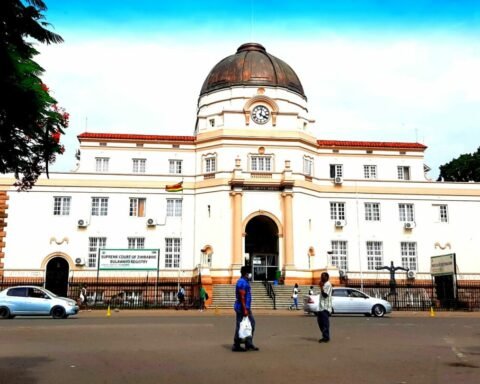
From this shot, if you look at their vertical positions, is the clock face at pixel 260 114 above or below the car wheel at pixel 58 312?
above

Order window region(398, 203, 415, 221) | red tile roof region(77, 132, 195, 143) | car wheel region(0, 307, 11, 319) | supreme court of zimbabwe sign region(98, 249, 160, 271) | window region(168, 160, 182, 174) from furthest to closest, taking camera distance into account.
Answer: window region(168, 160, 182, 174) → red tile roof region(77, 132, 195, 143) → window region(398, 203, 415, 221) → supreme court of zimbabwe sign region(98, 249, 160, 271) → car wheel region(0, 307, 11, 319)

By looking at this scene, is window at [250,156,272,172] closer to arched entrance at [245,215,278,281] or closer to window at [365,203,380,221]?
arched entrance at [245,215,278,281]

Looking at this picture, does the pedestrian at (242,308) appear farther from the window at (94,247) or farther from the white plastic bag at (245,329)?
the window at (94,247)

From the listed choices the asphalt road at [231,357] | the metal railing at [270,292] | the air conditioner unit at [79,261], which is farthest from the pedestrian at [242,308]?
the air conditioner unit at [79,261]

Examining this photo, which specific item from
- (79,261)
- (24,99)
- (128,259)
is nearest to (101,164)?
(79,261)

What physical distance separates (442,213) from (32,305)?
31.9 meters

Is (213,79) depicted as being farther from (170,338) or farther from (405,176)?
(170,338)

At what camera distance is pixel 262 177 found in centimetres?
4156

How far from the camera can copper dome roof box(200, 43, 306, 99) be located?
44.8m

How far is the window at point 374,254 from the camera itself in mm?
42594

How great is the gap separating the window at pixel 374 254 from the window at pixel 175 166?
15.9 metres

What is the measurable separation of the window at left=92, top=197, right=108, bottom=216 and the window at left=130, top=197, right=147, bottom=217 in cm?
191

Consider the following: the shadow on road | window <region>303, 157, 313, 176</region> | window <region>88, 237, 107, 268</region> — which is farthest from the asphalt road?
window <region>303, 157, 313, 176</region>

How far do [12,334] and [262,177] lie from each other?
27264 millimetres
